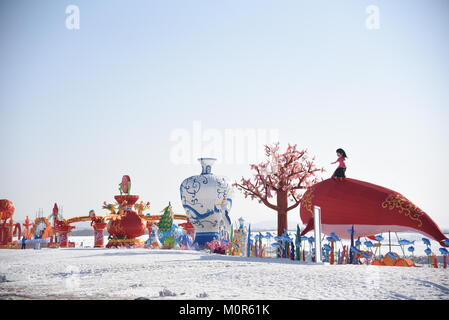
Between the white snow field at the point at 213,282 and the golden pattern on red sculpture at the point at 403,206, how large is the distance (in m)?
3.49

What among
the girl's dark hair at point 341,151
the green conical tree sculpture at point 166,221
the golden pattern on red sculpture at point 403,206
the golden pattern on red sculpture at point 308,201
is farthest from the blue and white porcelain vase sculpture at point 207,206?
the golden pattern on red sculpture at point 403,206

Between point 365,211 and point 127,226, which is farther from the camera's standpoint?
point 127,226

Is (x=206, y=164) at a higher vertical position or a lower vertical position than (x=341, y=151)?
higher

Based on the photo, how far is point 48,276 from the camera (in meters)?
8.29

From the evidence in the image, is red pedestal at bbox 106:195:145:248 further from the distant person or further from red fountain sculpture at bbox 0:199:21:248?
the distant person

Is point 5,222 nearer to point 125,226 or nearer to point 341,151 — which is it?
point 125,226

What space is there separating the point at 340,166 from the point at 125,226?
9.95 metres

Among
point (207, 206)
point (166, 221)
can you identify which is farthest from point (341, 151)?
point (166, 221)

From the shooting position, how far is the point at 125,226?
1933 cm

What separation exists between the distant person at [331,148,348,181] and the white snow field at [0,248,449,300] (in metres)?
Result: 4.94

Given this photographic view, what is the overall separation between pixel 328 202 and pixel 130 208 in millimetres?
10231

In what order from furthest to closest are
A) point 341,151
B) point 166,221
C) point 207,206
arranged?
1. point 166,221
2. point 207,206
3. point 341,151
